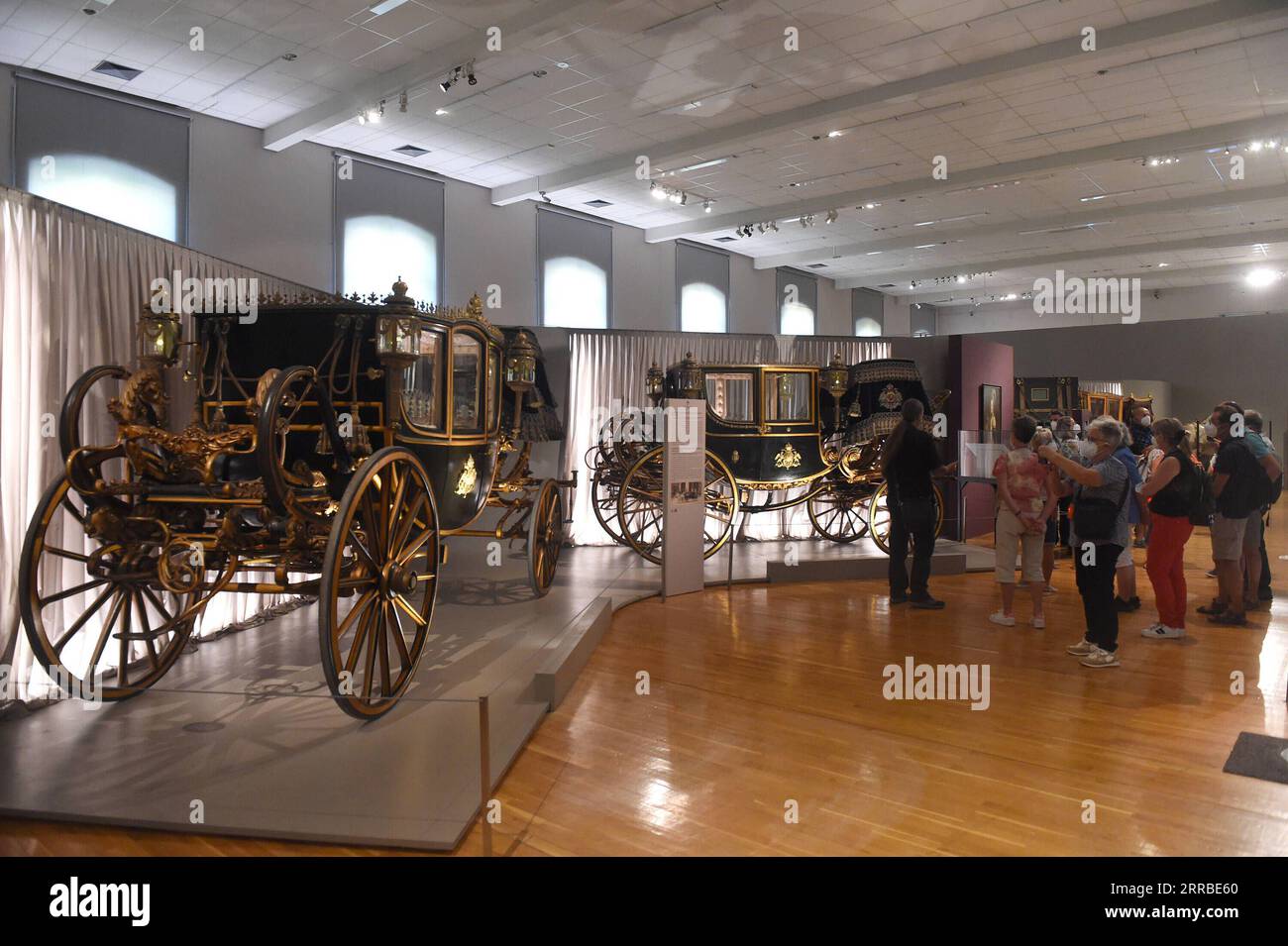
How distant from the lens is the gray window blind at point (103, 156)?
24.4ft

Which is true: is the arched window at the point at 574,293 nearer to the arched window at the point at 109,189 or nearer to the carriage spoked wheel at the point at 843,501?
the carriage spoked wheel at the point at 843,501

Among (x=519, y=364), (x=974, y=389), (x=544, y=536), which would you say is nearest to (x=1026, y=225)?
(x=974, y=389)

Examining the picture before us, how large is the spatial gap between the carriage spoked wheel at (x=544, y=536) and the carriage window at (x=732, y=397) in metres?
2.23

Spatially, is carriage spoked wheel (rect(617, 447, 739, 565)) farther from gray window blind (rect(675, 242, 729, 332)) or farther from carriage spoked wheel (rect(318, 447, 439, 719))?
gray window blind (rect(675, 242, 729, 332))

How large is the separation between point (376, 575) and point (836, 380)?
5516 mm

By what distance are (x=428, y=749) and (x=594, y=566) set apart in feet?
15.4

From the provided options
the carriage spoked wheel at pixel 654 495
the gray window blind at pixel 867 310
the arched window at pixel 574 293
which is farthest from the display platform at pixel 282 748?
the gray window blind at pixel 867 310

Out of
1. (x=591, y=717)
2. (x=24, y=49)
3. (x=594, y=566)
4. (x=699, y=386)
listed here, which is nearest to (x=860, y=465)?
(x=699, y=386)

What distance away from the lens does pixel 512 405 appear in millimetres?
6070

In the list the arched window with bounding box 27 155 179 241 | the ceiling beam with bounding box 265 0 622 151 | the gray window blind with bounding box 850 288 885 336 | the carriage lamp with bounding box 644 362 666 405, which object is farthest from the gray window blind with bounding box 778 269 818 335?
the arched window with bounding box 27 155 179 241

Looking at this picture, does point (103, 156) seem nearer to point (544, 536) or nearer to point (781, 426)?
point (544, 536)

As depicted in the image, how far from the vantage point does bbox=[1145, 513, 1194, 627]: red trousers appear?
5.20m

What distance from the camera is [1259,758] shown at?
3.50 metres
